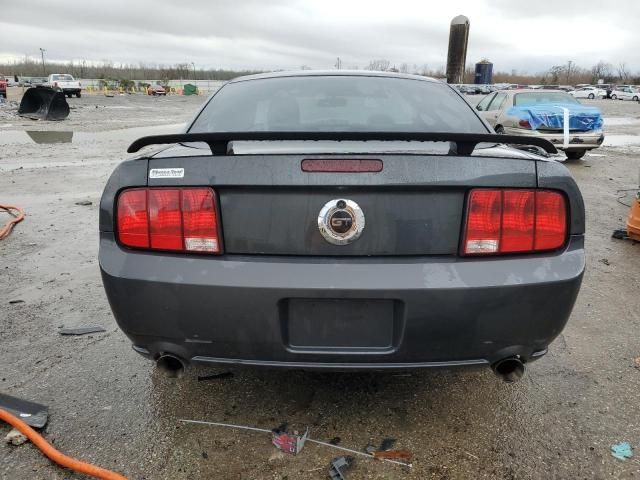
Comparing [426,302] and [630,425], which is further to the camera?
[630,425]

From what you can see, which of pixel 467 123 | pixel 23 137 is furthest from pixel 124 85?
pixel 467 123

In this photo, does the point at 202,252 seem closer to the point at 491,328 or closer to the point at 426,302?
the point at 426,302

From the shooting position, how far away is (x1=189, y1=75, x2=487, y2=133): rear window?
2.58m

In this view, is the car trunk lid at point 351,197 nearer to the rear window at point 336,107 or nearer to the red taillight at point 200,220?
the red taillight at point 200,220

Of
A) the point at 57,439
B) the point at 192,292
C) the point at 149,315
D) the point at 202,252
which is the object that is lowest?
the point at 57,439

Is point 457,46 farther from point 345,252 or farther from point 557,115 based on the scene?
point 345,252

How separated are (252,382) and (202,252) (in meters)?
0.96

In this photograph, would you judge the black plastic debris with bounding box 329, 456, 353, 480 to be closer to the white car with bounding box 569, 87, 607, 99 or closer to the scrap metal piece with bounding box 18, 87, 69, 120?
the scrap metal piece with bounding box 18, 87, 69, 120

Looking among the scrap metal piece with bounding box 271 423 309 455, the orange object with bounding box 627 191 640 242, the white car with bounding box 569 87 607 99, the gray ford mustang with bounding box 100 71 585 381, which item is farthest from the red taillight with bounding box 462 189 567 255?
the white car with bounding box 569 87 607 99

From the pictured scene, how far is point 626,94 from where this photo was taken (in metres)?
58.2

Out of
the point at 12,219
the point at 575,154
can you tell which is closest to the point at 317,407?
the point at 12,219

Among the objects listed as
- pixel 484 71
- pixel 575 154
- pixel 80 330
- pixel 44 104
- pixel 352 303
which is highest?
pixel 484 71

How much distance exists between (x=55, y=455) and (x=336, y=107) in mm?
2093

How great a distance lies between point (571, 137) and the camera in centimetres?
1045
